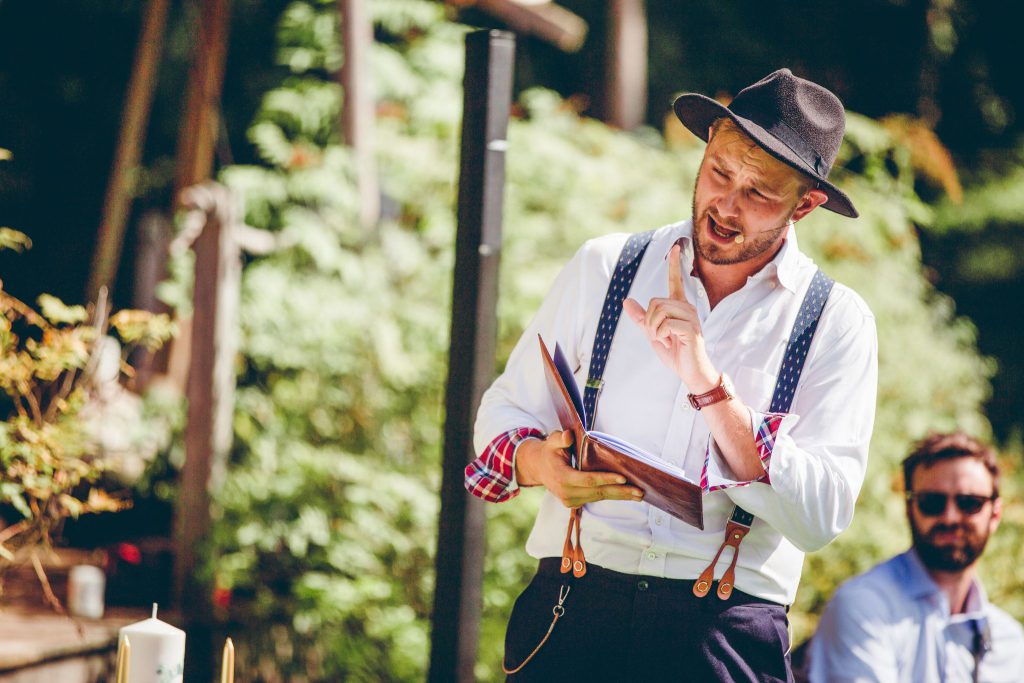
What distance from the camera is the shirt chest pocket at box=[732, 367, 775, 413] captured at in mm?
2254

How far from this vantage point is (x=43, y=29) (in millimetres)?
8016

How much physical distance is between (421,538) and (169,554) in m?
1.22

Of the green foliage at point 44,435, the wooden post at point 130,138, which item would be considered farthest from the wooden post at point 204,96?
the green foliage at point 44,435

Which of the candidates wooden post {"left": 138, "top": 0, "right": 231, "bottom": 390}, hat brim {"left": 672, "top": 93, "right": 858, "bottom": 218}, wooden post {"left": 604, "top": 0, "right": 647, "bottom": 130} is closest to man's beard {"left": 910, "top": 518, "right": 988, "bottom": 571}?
hat brim {"left": 672, "top": 93, "right": 858, "bottom": 218}

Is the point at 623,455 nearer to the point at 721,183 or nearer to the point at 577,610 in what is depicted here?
the point at 577,610

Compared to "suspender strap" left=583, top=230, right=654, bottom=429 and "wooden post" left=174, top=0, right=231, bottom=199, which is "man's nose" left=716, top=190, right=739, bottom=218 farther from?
"wooden post" left=174, top=0, right=231, bottom=199

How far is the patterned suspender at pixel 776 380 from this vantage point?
2.20 m

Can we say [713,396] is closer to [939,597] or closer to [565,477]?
[565,477]

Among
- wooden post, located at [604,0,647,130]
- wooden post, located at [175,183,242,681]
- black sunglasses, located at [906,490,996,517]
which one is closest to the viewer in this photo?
black sunglasses, located at [906,490,996,517]

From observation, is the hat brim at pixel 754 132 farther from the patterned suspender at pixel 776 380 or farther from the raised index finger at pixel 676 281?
the raised index finger at pixel 676 281

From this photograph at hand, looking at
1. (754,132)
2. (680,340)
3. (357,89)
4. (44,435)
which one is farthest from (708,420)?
(357,89)

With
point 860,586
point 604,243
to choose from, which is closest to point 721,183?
point 604,243

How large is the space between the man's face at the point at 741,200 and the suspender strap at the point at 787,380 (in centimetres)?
13

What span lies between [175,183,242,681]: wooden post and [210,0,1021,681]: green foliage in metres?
0.12
